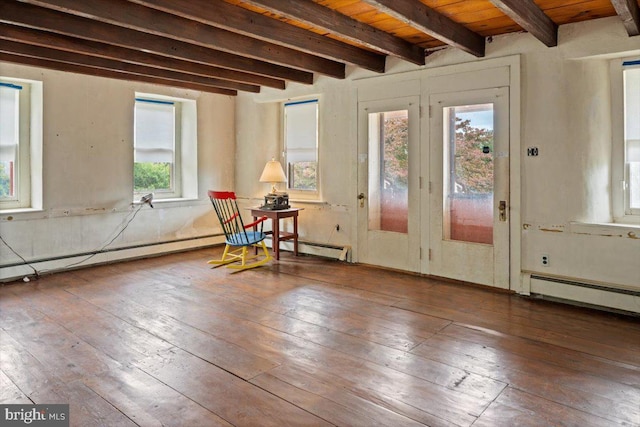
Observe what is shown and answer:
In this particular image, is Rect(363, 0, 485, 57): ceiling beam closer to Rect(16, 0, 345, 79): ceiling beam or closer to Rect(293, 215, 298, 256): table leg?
Rect(16, 0, 345, 79): ceiling beam

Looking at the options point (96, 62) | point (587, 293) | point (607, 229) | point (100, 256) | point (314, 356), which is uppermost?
point (96, 62)

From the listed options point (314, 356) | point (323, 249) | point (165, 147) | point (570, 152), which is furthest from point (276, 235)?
point (570, 152)

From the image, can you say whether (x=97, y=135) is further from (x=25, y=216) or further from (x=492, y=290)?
(x=492, y=290)

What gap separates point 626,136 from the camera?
409 cm

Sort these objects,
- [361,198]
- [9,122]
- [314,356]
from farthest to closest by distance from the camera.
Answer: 1. [361,198]
2. [9,122]
3. [314,356]

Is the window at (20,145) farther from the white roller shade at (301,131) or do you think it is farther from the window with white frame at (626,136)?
the window with white frame at (626,136)

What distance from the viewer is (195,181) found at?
6.80 meters

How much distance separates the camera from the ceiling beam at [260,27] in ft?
Answer: 10.5

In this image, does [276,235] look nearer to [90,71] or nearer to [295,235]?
[295,235]

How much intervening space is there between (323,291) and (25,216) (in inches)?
141

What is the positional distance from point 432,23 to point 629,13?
55.3 inches

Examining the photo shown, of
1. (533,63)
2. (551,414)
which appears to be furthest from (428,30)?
(551,414)

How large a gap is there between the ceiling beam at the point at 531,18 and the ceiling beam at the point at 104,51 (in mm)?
3421

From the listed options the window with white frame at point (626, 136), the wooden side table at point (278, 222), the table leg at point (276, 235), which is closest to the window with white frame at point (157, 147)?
the wooden side table at point (278, 222)
